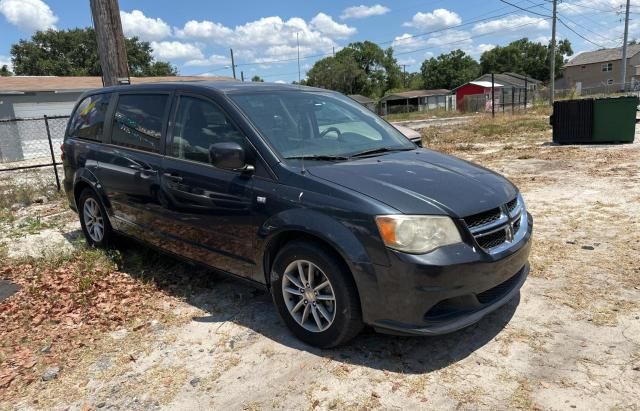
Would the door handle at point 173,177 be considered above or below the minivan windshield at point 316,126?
below

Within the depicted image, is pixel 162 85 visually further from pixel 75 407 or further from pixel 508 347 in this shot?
pixel 508 347

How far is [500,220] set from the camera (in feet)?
10.1

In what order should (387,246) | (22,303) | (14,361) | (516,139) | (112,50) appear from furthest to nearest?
(516,139) → (112,50) → (22,303) → (14,361) → (387,246)

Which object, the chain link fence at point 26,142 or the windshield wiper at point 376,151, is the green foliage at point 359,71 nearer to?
the chain link fence at point 26,142

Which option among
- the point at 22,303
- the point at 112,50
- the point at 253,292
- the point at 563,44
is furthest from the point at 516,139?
the point at 563,44

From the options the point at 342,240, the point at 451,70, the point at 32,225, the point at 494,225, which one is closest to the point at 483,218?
the point at 494,225

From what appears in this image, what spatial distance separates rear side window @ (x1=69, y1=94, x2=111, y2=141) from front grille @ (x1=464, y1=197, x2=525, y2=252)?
395 cm

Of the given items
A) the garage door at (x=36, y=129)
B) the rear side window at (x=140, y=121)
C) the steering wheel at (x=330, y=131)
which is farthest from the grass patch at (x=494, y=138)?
the garage door at (x=36, y=129)

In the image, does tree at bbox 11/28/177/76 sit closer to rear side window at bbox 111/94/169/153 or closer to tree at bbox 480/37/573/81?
Result: rear side window at bbox 111/94/169/153

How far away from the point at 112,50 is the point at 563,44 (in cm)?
10917

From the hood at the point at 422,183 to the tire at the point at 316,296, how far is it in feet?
1.61

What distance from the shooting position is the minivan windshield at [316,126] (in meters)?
3.55

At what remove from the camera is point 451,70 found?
93.9 metres

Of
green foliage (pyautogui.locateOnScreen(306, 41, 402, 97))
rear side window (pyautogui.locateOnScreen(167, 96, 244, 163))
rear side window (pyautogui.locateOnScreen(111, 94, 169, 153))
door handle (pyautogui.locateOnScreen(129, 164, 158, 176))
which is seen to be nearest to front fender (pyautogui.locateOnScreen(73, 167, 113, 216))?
rear side window (pyautogui.locateOnScreen(111, 94, 169, 153))
